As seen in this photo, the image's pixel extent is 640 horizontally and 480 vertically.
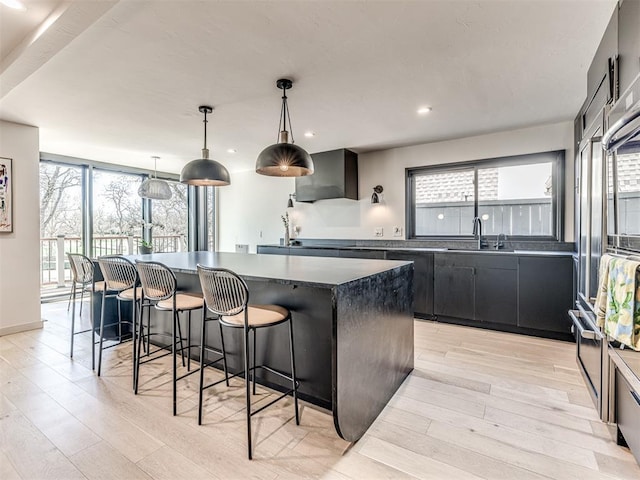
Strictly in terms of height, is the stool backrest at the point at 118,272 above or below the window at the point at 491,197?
below

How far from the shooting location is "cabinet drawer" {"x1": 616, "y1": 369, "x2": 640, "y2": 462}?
148 cm

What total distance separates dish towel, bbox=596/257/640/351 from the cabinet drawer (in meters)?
0.27

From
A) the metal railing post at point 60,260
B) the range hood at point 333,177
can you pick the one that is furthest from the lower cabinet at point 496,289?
the metal railing post at point 60,260

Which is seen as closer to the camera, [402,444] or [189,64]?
[402,444]

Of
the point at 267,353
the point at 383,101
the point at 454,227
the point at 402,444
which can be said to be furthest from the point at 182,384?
the point at 454,227

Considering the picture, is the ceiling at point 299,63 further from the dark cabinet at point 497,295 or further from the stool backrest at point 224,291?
the dark cabinet at point 497,295

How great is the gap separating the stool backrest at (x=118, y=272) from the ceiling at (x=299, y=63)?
4.75ft

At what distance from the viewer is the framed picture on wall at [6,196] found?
11.6ft

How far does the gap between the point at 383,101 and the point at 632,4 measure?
1800 mm

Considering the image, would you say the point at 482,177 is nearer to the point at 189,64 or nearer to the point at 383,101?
the point at 383,101

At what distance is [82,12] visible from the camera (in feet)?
5.63

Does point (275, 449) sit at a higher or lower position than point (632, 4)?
lower

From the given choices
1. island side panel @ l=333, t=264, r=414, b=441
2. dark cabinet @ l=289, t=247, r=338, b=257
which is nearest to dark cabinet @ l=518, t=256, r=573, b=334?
island side panel @ l=333, t=264, r=414, b=441

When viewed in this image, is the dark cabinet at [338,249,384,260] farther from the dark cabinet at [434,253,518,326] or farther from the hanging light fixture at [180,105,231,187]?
the hanging light fixture at [180,105,231,187]
